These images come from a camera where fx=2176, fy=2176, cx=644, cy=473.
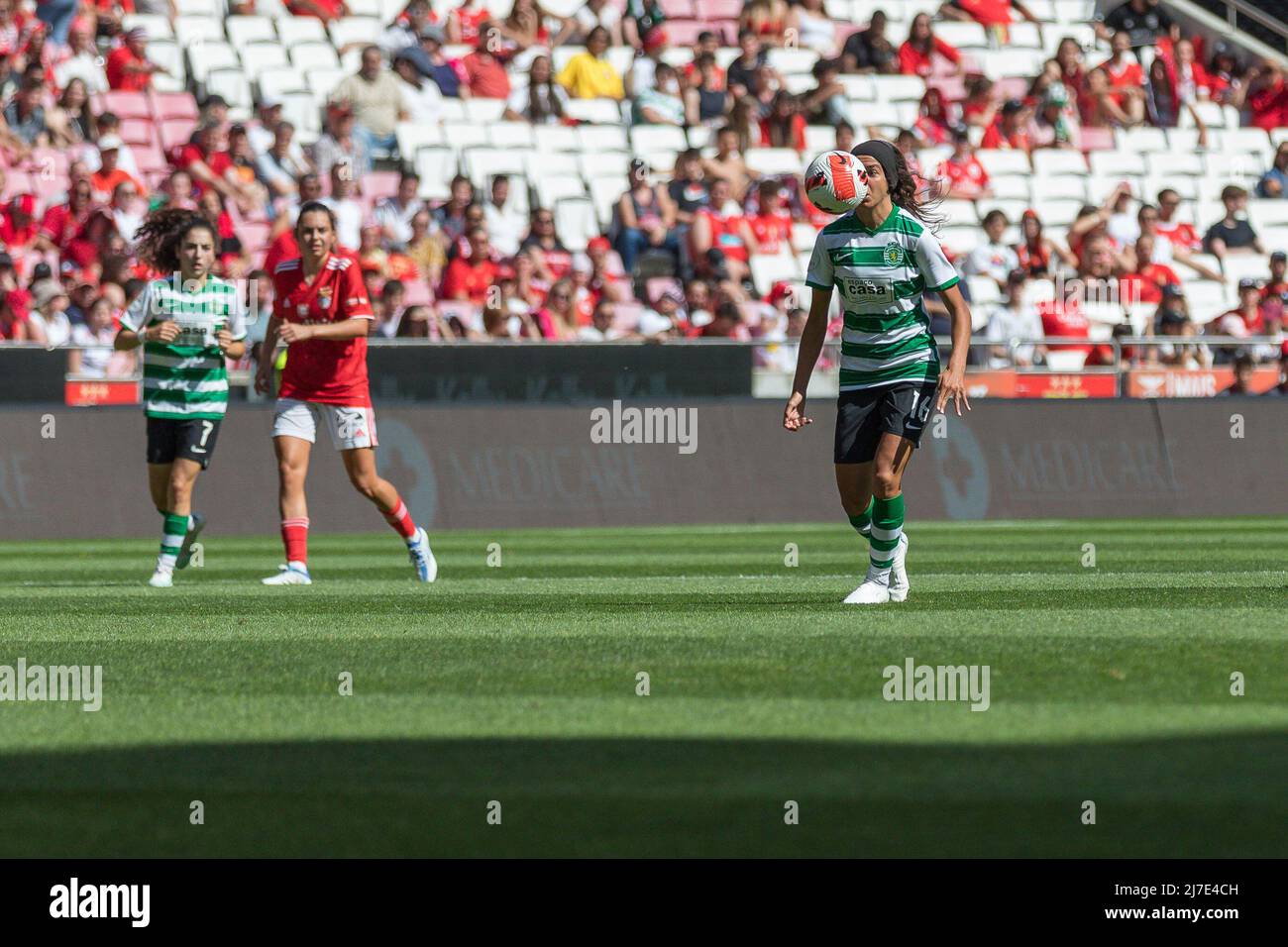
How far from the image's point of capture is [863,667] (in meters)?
8.02

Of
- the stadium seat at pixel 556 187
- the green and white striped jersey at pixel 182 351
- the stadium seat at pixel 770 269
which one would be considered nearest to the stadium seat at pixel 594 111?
the stadium seat at pixel 556 187

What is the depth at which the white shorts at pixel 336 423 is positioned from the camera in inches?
518

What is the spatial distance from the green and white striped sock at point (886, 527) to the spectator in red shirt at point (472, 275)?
41.1 ft

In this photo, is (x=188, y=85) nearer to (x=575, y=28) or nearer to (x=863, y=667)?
(x=575, y=28)

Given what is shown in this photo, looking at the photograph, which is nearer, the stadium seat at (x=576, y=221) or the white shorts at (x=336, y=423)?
the white shorts at (x=336, y=423)

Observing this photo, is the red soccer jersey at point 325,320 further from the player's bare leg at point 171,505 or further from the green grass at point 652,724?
the green grass at point 652,724

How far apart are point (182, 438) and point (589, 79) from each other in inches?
588

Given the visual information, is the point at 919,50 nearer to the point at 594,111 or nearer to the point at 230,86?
the point at 594,111

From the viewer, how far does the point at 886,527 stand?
1082cm

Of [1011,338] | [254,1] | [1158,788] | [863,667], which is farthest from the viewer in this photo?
[254,1]

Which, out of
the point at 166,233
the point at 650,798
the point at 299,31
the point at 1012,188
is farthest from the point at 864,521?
the point at 1012,188

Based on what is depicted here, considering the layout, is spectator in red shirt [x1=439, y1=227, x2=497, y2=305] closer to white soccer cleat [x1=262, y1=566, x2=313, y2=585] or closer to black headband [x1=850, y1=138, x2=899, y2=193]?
white soccer cleat [x1=262, y1=566, x2=313, y2=585]

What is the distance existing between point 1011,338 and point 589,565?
8.16 m
